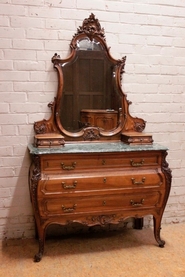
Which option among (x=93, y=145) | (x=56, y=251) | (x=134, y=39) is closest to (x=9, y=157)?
(x=93, y=145)

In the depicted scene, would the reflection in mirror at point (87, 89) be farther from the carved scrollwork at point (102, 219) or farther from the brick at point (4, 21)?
the carved scrollwork at point (102, 219)

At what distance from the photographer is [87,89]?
2340 millimetres

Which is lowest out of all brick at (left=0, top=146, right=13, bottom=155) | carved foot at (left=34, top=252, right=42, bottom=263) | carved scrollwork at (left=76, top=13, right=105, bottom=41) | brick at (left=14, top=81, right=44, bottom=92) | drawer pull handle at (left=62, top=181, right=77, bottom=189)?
carved foot at (left=34, top=252, right=42, bottom=263)

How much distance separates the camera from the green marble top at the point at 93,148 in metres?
1.98

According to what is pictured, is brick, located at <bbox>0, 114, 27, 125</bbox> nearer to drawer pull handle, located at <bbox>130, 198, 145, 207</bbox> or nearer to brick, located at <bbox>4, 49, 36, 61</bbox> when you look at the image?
brick, located at <bbox>4, 49, 36, 61</bbox>

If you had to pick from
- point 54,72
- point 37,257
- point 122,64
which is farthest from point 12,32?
point 37,257

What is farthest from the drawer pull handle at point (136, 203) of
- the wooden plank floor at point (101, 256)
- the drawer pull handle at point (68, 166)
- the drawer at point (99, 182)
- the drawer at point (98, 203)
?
the drawer pull handle at point (68, 166)

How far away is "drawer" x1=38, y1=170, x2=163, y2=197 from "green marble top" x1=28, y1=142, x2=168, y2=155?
0.61 ft

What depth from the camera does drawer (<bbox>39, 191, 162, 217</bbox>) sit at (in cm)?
201

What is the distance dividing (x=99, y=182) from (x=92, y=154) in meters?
0.22

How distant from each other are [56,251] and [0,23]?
1.92 meters

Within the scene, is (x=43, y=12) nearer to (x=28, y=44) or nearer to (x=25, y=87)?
(x=28, y=44)

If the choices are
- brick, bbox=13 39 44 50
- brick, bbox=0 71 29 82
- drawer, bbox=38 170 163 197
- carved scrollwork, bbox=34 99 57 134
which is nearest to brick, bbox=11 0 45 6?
brick, bbox=13 39 44 50

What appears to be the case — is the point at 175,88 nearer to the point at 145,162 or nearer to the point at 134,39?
the point at 134,39
